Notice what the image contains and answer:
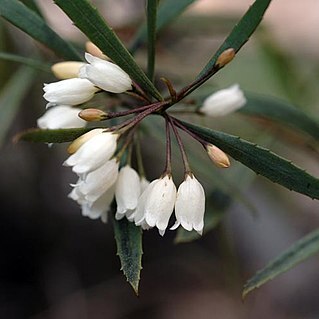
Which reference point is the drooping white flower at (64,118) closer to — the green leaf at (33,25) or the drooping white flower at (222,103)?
the green leaf at (33,25)

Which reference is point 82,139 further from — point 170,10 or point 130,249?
point 170,10

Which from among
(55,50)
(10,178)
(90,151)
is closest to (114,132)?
(90,151)

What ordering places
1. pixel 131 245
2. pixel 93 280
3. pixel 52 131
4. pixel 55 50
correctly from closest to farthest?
pixel 52 131 < pixel 131 245 < pixel 55 50 < pixel 93 280

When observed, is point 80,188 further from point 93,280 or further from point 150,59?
point 93,280

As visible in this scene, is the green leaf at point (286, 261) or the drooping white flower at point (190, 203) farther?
the green leaf at point (286, 261)

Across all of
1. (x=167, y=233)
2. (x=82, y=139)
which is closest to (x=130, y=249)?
(x=82, y=139)

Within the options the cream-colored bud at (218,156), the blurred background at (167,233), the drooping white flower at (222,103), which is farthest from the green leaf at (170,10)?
the blurred background at (167,233)

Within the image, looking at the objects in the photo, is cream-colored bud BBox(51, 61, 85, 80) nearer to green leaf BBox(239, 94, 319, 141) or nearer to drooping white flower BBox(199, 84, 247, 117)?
drooping white flower BBox(199, 84, 247, 117)
